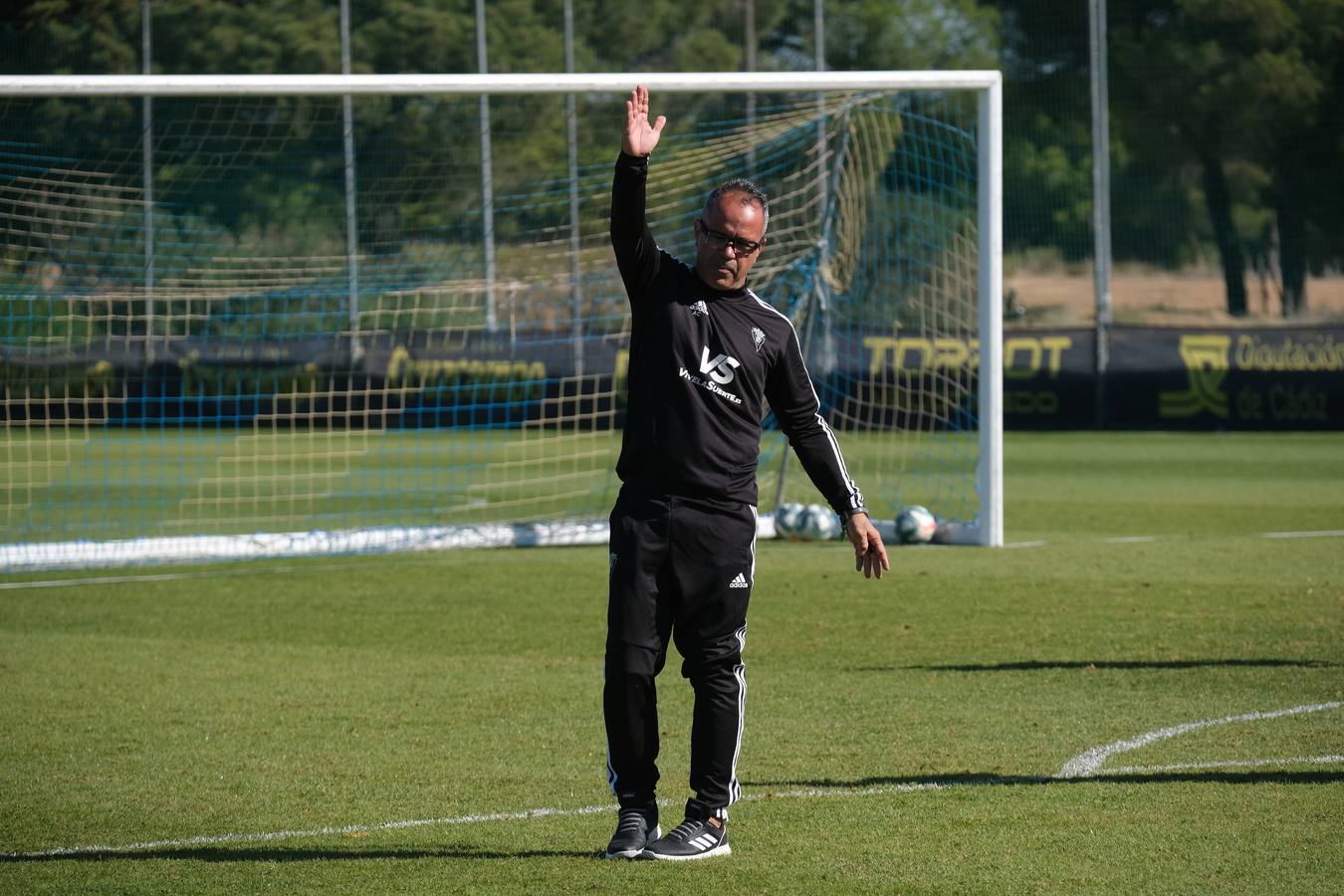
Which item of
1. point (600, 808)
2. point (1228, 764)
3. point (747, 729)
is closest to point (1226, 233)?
point (747, 729)

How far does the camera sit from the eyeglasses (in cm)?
519

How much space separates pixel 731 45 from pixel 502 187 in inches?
440

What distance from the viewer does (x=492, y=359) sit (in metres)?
20.7

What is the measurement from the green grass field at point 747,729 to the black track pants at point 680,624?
0.31 metres

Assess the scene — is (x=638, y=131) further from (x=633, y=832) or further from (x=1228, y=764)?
(x=1228, y=764)

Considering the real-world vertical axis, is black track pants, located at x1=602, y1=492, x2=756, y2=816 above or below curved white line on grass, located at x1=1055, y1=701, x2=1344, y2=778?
above

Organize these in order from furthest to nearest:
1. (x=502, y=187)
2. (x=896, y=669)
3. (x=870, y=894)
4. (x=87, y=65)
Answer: (x=87, y=65)
(x=502, y=187)
(x=896, y=669)
(x=870, y=894)

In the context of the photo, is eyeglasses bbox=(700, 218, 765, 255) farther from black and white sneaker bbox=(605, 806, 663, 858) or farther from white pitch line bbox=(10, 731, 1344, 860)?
white pitch line bbox=(10, 731, 1344, 860)

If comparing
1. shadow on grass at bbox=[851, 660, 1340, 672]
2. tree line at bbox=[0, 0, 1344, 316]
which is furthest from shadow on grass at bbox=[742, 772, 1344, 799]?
tree line at bbox=[0, 0, 1344, 316]

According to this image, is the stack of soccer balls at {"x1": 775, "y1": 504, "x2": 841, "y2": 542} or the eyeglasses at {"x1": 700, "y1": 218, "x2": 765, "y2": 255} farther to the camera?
the stack of soccer balls at {"x1": 775, "y1": 504, "x2": 841, "y2": 542}

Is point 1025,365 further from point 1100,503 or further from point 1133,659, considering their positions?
point 1133,659

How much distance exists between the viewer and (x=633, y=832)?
17.3ft

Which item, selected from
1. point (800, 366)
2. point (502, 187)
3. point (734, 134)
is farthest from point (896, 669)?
point (502, 187)

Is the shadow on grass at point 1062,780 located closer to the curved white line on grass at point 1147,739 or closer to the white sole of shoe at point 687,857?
the curved white line on grass at point 1147,739
